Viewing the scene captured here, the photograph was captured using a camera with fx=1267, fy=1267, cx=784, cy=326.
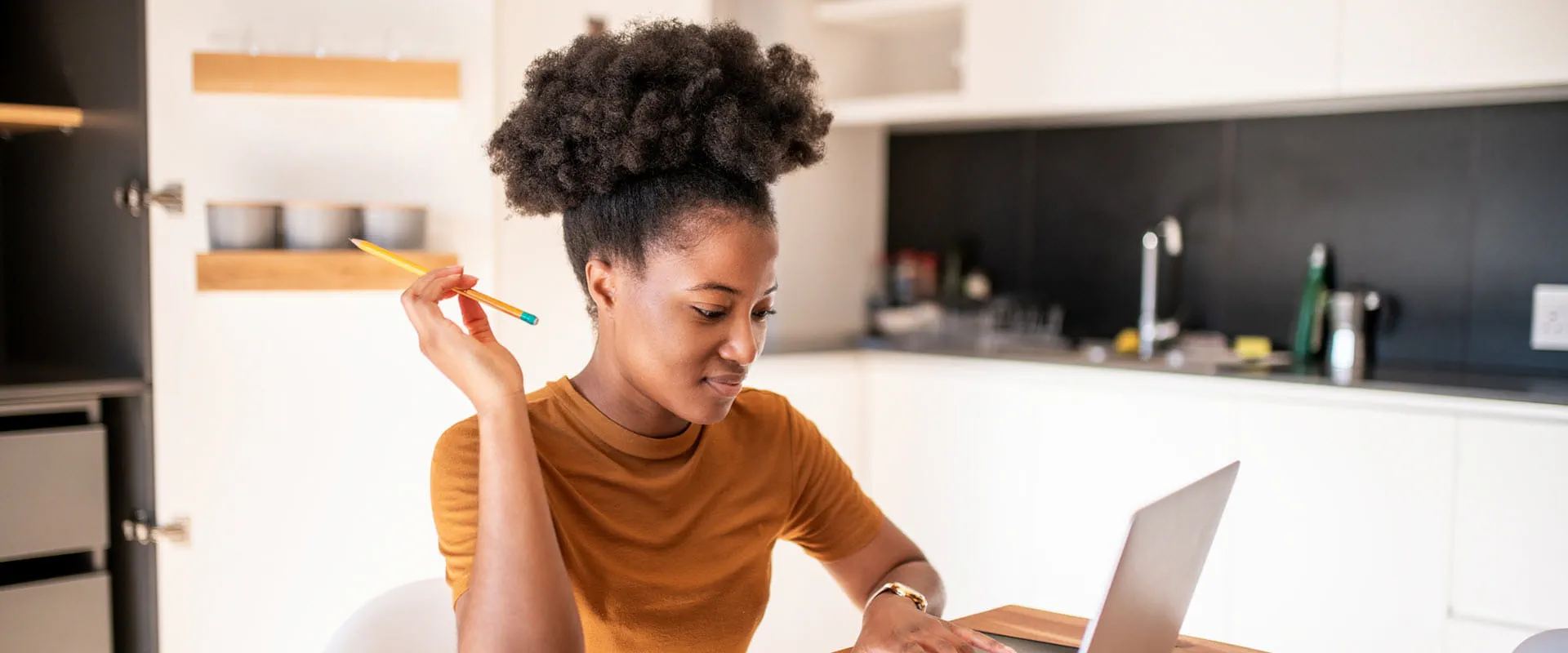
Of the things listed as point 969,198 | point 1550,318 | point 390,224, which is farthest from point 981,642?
point 969,198

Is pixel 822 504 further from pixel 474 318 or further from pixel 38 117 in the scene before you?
pixel 38 117

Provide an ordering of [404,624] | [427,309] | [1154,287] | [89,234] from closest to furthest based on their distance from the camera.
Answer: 1. [427,309]
2. [404,624]
3. [89,234]
4. [1154,287]

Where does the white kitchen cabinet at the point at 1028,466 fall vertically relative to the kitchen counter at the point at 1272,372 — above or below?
below

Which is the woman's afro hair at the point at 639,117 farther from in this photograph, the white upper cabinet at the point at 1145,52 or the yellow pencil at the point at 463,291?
the white upper cabinet at the point at 1145,52

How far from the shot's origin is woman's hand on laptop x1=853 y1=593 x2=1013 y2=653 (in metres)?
1.25

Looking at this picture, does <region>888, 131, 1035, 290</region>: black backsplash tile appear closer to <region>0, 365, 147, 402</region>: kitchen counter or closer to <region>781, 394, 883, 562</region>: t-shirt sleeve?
<region>781, 394, 883, 562</region>: t-shirt sleeve

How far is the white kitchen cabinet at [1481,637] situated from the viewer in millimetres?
2355

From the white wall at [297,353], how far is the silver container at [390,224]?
0.09 metres

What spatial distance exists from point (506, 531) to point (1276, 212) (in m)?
2.55

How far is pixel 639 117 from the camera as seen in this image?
4.28ft

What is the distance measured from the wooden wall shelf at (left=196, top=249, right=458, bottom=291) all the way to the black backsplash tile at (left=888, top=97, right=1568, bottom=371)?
6.18 feet

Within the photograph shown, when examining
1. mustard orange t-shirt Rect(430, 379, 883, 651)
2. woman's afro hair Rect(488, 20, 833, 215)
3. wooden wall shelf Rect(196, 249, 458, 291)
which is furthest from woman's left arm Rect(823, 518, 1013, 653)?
wooden wall shelf Rect(196, 249, 458, 291)

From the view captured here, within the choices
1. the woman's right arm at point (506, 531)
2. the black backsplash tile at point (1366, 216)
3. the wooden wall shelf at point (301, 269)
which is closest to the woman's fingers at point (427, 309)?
the woman's right arm at point (506, 531)

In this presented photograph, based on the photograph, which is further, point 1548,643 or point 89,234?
point 89,234
